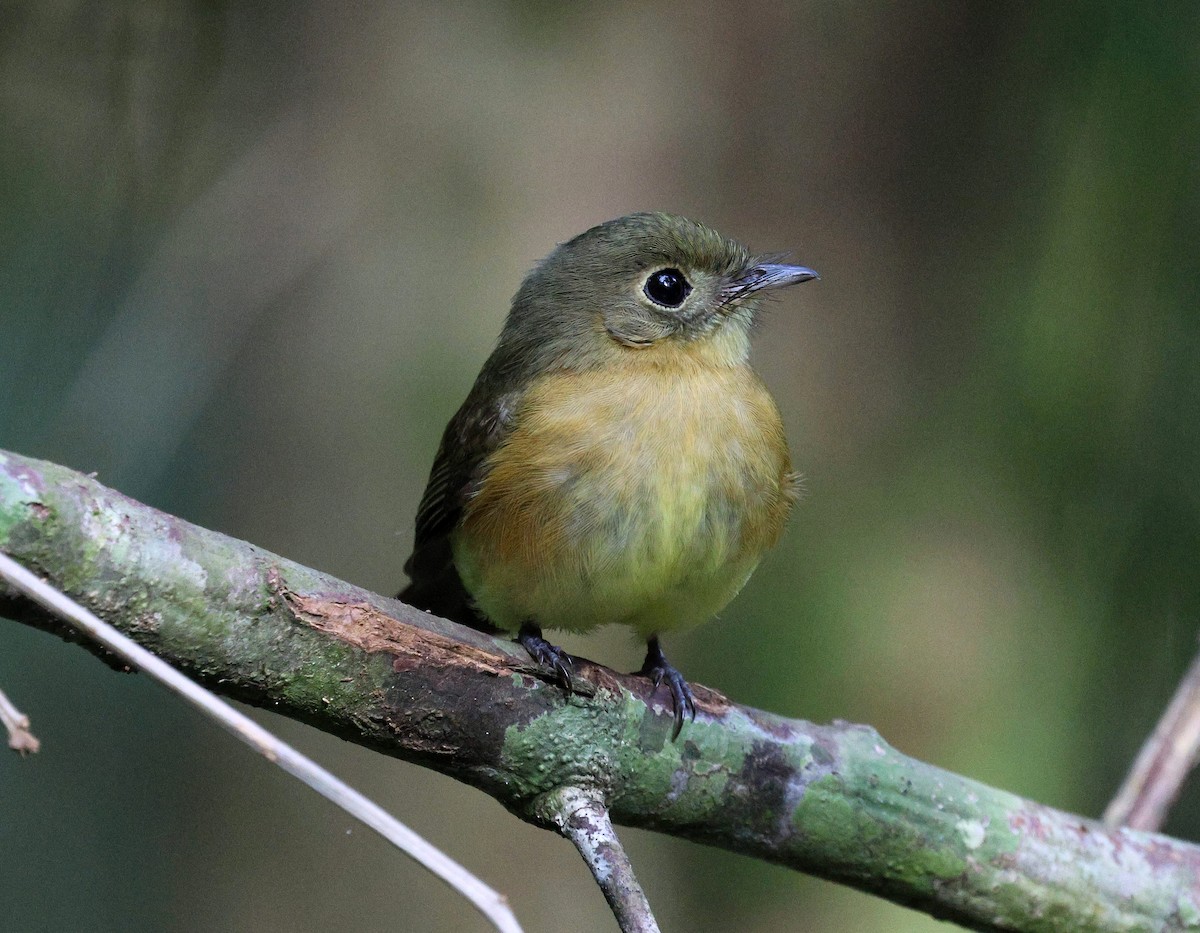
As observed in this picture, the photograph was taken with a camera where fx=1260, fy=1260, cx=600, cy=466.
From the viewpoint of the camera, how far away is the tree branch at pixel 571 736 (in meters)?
2.07

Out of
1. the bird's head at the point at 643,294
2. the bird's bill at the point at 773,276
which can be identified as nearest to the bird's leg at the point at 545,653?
the bird's head at the point at 643,294

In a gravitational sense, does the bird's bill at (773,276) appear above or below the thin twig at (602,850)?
above

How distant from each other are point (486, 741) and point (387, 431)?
291 cm

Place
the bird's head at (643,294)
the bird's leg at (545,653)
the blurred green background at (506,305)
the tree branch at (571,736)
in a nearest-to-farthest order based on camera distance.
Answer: the tree branch at (571,736) < the bird's leg at (545,653) < the bird's head at (643,294) < the blurred green background at (506,305)

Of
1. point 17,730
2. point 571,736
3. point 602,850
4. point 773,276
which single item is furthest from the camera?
point 773,276

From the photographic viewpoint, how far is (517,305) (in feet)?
13.0

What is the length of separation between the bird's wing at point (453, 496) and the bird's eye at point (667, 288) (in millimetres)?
516

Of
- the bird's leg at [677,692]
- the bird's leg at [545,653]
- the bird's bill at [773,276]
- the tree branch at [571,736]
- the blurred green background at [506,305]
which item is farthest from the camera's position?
the blurred green background at [506,305]

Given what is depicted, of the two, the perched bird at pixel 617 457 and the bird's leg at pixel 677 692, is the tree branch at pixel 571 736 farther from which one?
the perched bird at pixel 617 457

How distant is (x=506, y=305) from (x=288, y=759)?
380 cm

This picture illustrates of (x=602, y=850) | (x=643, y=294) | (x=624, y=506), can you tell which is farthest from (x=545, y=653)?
(x=643, y=294)

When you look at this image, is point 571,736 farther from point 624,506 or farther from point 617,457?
point 617,457

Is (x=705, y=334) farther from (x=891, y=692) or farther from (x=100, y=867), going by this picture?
(x=100, y=867)

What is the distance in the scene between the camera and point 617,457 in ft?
10.5
